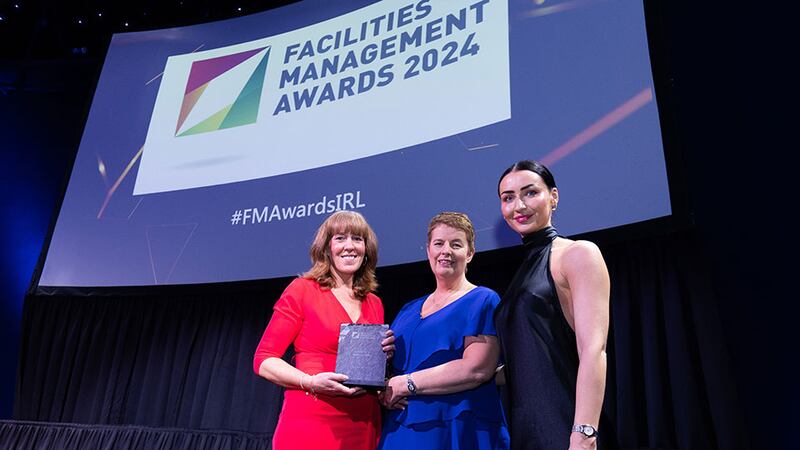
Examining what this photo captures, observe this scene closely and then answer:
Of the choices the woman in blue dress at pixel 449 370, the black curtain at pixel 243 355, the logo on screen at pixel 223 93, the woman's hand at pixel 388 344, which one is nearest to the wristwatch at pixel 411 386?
the woman in blue dress at pixel 449 370

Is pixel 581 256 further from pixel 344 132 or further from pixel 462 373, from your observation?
pixel 344 132

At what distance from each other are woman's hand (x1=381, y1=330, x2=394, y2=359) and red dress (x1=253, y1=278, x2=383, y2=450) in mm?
167

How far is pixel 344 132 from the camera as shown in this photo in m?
3.16

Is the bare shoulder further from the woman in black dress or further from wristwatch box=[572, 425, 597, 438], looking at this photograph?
wristwatch box=[572, 425, 597, 438]

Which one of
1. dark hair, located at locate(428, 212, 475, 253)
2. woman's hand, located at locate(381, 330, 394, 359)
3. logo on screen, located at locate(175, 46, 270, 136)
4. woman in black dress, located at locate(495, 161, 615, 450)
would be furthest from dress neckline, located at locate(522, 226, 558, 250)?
logo on screen, located at locate(175, 46, 270, 136)

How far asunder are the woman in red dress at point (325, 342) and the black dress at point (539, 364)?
0.39m

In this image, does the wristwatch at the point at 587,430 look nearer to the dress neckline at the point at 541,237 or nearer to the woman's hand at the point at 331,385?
the dress neckline at the point at 541,237

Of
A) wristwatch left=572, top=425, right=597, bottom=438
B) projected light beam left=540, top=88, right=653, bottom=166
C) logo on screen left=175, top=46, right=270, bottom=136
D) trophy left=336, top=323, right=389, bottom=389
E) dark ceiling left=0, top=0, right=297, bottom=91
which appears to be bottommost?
wristwatch left=572, top=425, right=597, bottom=438

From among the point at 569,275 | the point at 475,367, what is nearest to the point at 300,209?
the point at 475,367

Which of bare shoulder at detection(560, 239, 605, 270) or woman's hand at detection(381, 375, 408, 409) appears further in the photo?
woman's hand at detection(381, 375, 408, 409)

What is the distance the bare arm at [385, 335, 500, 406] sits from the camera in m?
1.53

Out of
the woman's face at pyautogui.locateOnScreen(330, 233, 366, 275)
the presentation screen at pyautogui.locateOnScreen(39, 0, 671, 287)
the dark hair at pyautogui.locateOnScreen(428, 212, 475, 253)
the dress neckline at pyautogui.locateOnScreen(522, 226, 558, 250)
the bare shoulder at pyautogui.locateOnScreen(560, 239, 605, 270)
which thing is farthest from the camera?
the presentation screen at pyautogui.locateOnScreen(39, 0, 671, 287)

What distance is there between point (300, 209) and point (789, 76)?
2191mm

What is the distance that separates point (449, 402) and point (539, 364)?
1.02 feet
